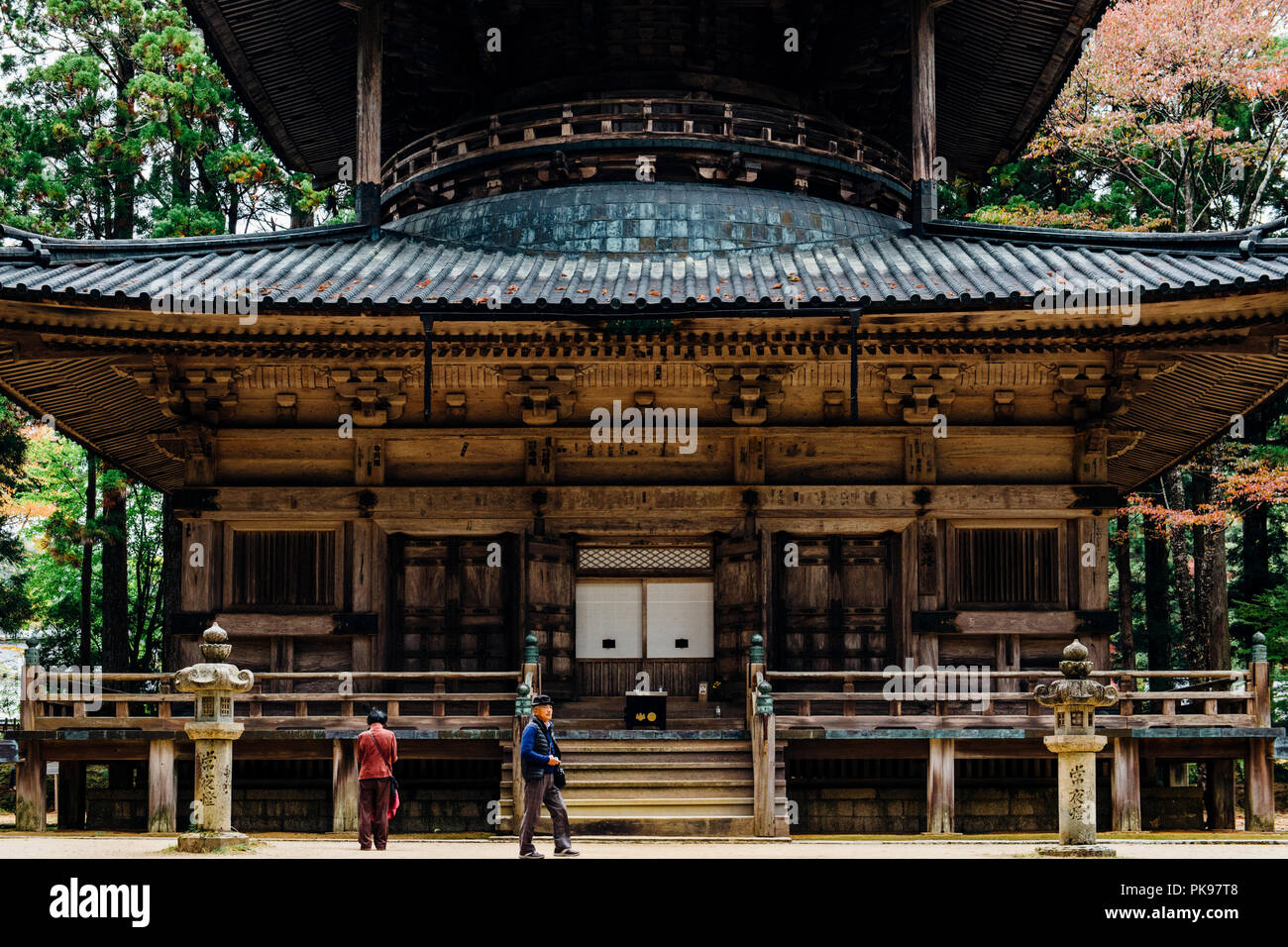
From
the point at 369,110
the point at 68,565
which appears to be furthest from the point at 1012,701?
the point at 68,565

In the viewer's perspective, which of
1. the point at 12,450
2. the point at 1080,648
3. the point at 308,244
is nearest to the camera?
the point at 1080,648

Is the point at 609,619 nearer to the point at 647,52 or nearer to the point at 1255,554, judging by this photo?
the point at 647,52

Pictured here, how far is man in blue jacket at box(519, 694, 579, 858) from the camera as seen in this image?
1377 cm

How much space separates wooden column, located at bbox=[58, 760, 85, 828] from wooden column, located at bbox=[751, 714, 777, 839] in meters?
9.15

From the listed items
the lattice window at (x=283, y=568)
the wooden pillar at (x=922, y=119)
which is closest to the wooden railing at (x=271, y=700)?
the lattice window at (x=283, y=568)

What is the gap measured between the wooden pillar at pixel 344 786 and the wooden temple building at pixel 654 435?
0.17 feet

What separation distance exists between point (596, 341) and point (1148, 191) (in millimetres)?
20583

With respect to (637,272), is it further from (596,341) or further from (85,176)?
(85,176)

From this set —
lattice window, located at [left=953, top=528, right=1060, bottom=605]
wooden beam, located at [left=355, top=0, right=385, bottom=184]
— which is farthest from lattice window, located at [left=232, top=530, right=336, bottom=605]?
lattice window, located at [left=953, top=528, right=1060, bottom=605]

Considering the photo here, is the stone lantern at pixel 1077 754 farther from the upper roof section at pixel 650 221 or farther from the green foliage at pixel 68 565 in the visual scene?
the green foliage at pixel 68 565

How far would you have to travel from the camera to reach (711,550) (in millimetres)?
21094

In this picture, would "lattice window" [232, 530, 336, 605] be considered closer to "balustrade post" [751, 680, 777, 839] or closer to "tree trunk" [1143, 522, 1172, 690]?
"balustrade post" [751, 680, 777, 839]

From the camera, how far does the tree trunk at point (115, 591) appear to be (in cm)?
3422

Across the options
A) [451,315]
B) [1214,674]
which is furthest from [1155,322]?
[451,315]
